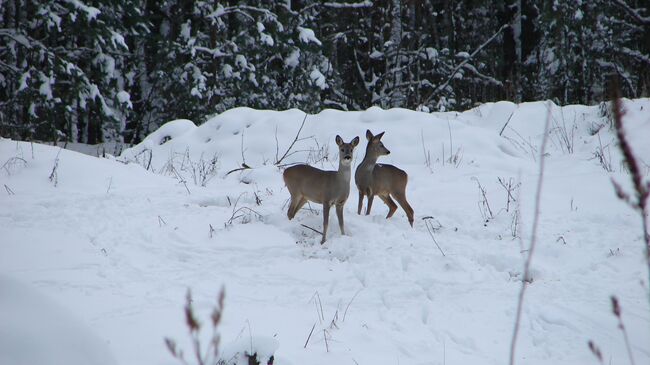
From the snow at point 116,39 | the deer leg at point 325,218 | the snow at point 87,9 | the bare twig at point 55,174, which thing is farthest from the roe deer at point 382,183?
the snow at point 116,39

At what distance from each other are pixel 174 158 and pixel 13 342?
276 inches

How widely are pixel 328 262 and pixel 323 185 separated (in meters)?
0.96

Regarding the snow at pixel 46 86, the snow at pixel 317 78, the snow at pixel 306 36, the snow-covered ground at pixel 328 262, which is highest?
the snow at pixel 306 36

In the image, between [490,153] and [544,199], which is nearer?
[544,199]

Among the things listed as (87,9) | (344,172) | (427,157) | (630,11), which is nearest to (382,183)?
(344,172)

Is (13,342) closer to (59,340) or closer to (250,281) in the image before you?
(59,340)

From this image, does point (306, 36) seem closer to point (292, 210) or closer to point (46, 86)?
point (46, 86)

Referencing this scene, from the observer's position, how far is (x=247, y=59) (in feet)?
47.6

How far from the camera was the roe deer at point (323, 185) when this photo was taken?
5.63m

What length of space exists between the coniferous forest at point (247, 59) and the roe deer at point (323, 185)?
7193 mm

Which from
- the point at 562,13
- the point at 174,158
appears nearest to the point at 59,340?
the point at 174,158

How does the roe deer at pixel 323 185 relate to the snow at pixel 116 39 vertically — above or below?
below

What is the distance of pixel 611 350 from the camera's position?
382 cm

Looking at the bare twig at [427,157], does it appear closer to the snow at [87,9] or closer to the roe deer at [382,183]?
the roe deer at [382,183]
